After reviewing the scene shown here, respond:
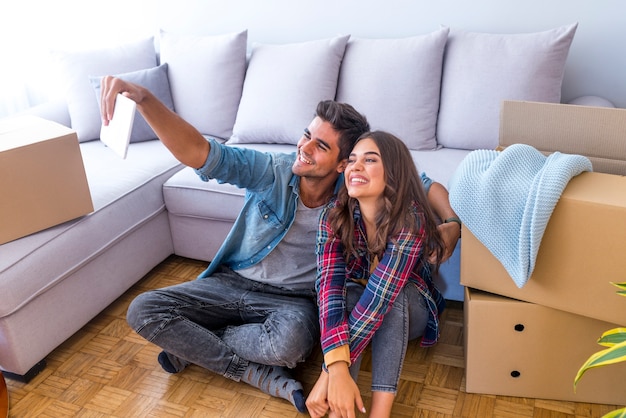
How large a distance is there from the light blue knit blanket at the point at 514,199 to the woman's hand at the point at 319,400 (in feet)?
1.59

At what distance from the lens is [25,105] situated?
3.01 metres

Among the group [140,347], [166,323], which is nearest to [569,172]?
[166,323]

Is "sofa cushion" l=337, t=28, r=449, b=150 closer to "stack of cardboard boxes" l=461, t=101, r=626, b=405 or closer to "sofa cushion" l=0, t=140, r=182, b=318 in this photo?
"stack of cardboard boxes" l=461, t=101, r=626, b=405

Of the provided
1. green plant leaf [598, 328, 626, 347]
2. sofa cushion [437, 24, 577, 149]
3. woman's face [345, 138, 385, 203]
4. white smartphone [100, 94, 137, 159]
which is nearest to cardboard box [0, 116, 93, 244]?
white smartphone [100, 94, 137, 159]

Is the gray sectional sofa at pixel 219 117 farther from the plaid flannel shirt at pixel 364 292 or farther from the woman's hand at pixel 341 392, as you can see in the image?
the woman's hand at pixel 341 392

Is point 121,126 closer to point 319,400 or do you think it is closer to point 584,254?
point 319,400

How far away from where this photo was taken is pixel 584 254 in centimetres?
126

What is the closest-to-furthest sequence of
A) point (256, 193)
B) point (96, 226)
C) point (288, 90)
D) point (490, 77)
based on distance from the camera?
point (256, 193)
point (96, 226)
point (490, 77)
point (288, 90)

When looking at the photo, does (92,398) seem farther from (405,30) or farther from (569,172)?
(405,30)

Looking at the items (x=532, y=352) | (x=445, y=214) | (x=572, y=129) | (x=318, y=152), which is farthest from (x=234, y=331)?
(x=572, y=129)

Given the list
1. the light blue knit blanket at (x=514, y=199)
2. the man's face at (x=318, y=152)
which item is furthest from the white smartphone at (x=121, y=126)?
the light blue knit blanket at (x=514, y=199)

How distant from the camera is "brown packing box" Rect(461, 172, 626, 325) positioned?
121 cm

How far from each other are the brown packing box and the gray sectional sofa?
1.50 ft

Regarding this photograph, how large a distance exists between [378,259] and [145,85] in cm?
139
